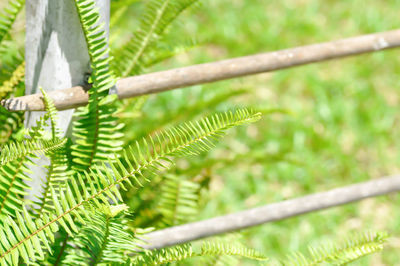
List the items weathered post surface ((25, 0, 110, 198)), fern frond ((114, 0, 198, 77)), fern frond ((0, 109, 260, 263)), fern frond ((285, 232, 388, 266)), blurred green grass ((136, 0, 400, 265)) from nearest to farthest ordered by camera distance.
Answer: fern frond ((0, 109, 260, 263)), weathered post surface ((25, 0, 110, 198)), fern frond ((285, 232, 388, 266)), fern frond ((114, 0, 198, 77)), blurred green grass ((136, 0, 400, 265))

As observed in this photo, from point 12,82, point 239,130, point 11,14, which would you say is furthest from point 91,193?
point 239,130

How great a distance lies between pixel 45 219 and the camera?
0.78 metres

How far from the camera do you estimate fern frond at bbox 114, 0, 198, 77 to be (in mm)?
1181

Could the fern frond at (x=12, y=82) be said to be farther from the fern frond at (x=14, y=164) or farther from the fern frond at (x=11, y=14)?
the fern frond at (x=14, y=164)

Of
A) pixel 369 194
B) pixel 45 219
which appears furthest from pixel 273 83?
pixel 45 219

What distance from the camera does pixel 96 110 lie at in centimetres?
92

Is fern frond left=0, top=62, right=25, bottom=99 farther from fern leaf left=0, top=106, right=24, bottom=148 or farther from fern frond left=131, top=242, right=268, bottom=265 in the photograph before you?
fern frond left=131, top=242, right=268, bottom=265

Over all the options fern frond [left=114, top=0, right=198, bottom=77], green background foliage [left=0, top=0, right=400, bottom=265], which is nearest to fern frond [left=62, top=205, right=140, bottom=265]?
green background foliage [left=0, top=0, right=400, bottom=265]

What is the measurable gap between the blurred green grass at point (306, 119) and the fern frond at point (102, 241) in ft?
2.96

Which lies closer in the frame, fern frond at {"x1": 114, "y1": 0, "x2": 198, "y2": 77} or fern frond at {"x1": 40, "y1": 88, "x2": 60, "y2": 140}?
fern frond at {"x1": 40, "y1": 88, "x2": 60, "y2": 140}

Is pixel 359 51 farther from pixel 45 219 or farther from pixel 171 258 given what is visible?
pixel 45 219

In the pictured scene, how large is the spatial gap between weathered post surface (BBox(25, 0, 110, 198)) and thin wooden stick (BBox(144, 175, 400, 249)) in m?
0.44

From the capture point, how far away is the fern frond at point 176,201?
1.41m

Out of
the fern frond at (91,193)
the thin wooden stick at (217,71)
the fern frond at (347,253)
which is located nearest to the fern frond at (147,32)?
the thin wooden stick at (217,71)
